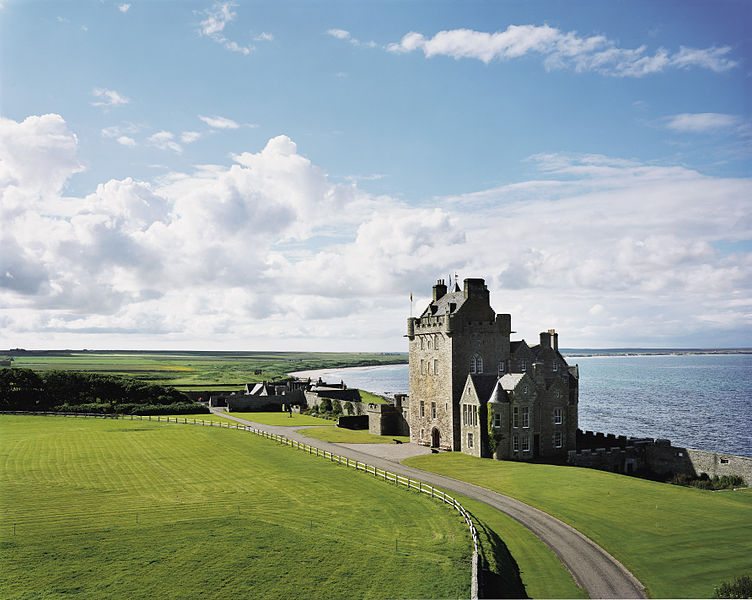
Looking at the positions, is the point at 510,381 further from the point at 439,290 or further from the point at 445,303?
the point at 439,290

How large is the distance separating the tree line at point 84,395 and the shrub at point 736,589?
84875 mm

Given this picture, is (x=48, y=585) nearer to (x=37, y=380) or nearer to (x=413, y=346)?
(x=413, y=346)

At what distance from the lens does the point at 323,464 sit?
160 feet

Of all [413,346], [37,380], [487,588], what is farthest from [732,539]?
[37,380]

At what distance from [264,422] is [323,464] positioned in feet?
121

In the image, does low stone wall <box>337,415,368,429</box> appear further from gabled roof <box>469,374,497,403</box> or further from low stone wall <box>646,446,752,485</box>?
low stone wall <box>646,446,752,485</box>

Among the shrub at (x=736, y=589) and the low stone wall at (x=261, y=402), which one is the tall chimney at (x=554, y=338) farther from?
the low stone wall at (x=261, y=402)

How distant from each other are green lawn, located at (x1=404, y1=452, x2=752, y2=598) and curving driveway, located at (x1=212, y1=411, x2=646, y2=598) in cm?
68

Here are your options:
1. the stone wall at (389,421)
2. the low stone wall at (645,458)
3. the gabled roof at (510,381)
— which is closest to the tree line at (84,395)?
the stone wall at (389,421)

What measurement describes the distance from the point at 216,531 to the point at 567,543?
724 inches

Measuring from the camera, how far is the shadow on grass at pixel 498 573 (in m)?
23.7

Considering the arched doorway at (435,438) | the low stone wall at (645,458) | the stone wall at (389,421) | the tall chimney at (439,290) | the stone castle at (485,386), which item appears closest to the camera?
the low stone wall at (645,458)

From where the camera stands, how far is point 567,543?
102ft

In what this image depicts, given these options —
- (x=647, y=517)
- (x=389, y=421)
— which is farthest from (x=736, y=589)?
(x=389, y=421)
